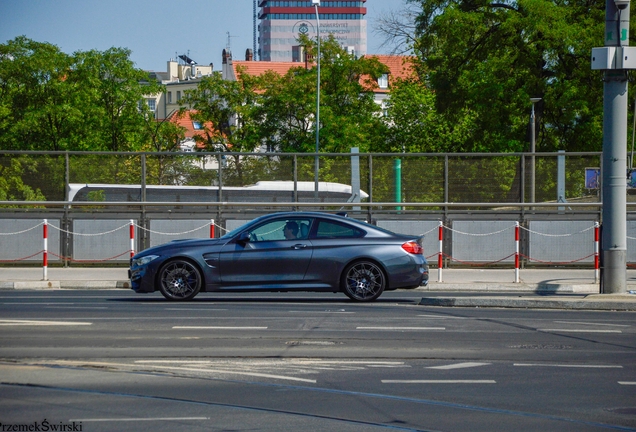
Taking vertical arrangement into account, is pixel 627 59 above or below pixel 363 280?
above

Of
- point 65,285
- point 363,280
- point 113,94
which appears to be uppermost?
point 113,94

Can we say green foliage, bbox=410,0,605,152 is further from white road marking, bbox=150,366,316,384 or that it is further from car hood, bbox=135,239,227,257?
white road marking, bbox=150,366,316,384

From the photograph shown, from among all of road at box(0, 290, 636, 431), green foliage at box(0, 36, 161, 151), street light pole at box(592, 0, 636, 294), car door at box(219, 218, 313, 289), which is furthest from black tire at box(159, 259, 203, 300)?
green foliage at box(0, 36, 161, 151)

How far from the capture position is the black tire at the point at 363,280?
14289mm

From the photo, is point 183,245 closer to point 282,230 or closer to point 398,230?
point 282,230

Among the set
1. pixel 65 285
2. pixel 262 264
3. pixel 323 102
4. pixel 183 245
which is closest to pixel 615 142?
pixel 262 264

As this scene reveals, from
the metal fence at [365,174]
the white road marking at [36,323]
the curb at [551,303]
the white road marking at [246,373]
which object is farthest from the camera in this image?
the metal fence at [365,174]

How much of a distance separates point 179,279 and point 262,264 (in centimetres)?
140

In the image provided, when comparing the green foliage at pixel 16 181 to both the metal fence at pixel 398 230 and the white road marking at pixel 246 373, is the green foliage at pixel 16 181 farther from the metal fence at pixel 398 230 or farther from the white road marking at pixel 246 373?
the white road marking at pixel 246 373

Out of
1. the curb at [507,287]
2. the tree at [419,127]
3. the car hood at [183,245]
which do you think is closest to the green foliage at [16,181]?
the car hood at [183,245]

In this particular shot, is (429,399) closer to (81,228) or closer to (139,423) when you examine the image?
(139,423)

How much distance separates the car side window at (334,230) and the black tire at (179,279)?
209 centimetres

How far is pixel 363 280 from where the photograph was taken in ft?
47.3

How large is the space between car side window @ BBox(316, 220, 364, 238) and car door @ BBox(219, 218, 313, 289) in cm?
36
